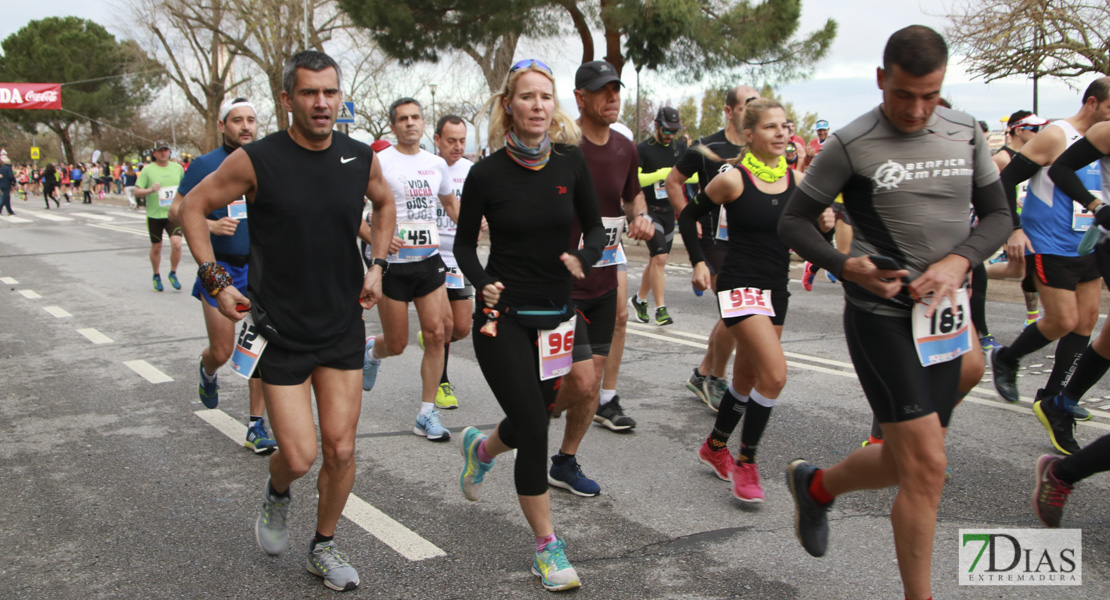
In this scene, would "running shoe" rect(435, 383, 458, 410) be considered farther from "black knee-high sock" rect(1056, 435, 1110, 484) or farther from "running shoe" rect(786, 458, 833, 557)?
"black knee-high sock" rect(1056, 435, 1110, 484)

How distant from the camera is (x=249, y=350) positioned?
3521 millimetres

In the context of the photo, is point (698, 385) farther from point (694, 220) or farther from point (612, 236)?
point (612, 236)

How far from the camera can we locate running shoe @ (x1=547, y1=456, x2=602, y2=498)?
4512 mm

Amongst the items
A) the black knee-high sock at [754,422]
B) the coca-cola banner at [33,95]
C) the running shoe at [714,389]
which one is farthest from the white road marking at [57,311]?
the coca-cola banner at [33,95]

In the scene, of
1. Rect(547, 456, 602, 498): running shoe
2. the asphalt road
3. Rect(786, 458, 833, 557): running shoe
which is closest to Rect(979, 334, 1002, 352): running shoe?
the asphalt road

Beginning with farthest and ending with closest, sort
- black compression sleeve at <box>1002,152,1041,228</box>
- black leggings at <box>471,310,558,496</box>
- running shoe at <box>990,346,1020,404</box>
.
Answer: running shoe at <box>990,346,1020,404</box>
black compression sleeve at <box>1002,152,1041,228</box>
black leggings at <box>471,310,558,496</box>

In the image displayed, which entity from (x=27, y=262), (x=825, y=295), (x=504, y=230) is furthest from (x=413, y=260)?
(x=27, y=262)

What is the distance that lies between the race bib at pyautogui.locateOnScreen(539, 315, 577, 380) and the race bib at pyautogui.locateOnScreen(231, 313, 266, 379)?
3.42ft

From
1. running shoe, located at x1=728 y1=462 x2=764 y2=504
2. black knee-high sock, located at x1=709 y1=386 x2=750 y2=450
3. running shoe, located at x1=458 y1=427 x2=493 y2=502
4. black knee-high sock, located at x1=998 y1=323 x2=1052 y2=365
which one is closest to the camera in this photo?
running shoe, located at x1=458 y1=427 x2=493 y2=502

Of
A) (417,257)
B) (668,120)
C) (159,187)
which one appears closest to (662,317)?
(668,120)

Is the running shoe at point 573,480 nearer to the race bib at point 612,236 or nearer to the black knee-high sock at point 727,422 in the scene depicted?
the black knee-high sock at point 727,422

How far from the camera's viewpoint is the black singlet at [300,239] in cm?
344

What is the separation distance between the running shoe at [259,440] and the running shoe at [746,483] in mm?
2540

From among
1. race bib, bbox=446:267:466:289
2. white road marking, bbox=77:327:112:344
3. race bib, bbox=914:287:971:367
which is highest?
race bib, bbox=914:287:971:367
